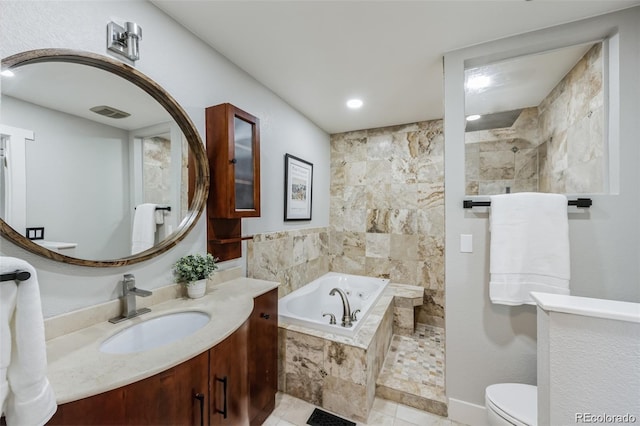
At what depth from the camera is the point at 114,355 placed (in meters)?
0.88

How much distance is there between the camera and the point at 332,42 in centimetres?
171

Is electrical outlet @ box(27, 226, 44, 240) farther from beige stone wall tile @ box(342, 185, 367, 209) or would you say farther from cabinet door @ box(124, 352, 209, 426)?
beige stone wall tile @ box(342, 185, 367, 209)

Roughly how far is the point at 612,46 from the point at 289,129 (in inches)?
93.6

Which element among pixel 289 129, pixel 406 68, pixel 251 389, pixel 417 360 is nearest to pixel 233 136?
pixel 289 129

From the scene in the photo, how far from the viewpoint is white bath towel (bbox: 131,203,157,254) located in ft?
4.34

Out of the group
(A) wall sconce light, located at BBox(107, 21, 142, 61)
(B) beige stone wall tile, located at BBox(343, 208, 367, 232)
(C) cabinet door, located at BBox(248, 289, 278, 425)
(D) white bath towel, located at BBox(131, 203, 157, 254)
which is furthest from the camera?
(B) beige stone wall tile, located at BBox(343, 208, 367, 232)

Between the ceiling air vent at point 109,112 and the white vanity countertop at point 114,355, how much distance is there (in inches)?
38.5

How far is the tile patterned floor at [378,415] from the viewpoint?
1726 mm

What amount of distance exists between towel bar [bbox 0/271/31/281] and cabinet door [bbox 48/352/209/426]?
0.36 metres

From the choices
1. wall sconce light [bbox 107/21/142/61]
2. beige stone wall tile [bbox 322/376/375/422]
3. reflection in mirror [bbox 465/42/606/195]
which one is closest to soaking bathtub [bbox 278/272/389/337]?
beige stone wall tile [bbox 322/376/375/422]

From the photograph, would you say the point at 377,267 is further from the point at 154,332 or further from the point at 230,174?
the point at 154,332

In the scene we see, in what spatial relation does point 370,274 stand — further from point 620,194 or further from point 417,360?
point 620,194

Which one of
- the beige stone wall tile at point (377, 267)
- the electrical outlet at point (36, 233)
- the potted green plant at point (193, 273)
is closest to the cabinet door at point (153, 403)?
the potted green plant at point (193, 273)

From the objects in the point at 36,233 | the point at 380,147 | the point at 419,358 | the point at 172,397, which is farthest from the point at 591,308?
the point at 380,147
